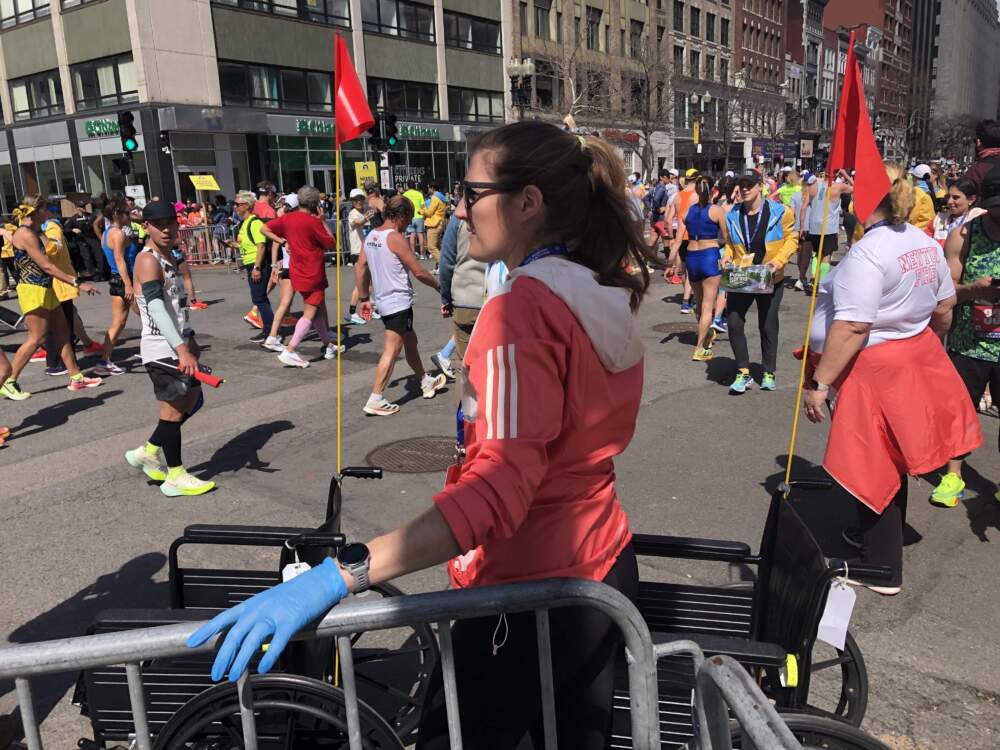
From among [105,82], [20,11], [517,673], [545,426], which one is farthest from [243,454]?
[20,11]

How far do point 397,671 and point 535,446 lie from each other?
7.27 feet

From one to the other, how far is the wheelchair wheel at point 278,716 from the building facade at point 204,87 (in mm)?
30492

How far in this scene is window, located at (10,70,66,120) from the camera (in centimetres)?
3353

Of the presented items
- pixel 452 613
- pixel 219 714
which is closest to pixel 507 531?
pixel 452 613

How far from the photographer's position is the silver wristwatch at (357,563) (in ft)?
4.74

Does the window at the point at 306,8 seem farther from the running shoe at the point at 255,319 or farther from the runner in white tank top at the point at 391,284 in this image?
the runner in white tank top at the point at 391,284

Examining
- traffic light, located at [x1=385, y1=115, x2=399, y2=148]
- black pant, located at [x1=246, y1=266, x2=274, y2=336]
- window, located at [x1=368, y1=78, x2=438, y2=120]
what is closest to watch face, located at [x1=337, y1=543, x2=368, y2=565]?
black pant, located at [x1=246, y1=266, x2=274, y2=336]

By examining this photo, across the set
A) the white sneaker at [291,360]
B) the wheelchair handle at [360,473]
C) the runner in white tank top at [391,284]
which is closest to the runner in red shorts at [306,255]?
the white sneaker at [291,360]

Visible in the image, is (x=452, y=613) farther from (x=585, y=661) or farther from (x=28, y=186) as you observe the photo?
(x=28, y=186)

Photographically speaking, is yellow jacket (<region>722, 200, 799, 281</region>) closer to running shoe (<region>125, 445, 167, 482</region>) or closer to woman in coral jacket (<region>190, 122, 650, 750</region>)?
running shoe (<region>125, 445, 167, 482</region>)

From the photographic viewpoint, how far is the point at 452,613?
156cm

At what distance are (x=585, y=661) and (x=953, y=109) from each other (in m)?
147

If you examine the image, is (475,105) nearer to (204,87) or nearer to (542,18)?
(542,18)

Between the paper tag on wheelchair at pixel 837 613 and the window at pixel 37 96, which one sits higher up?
the window at pixel 37 96
